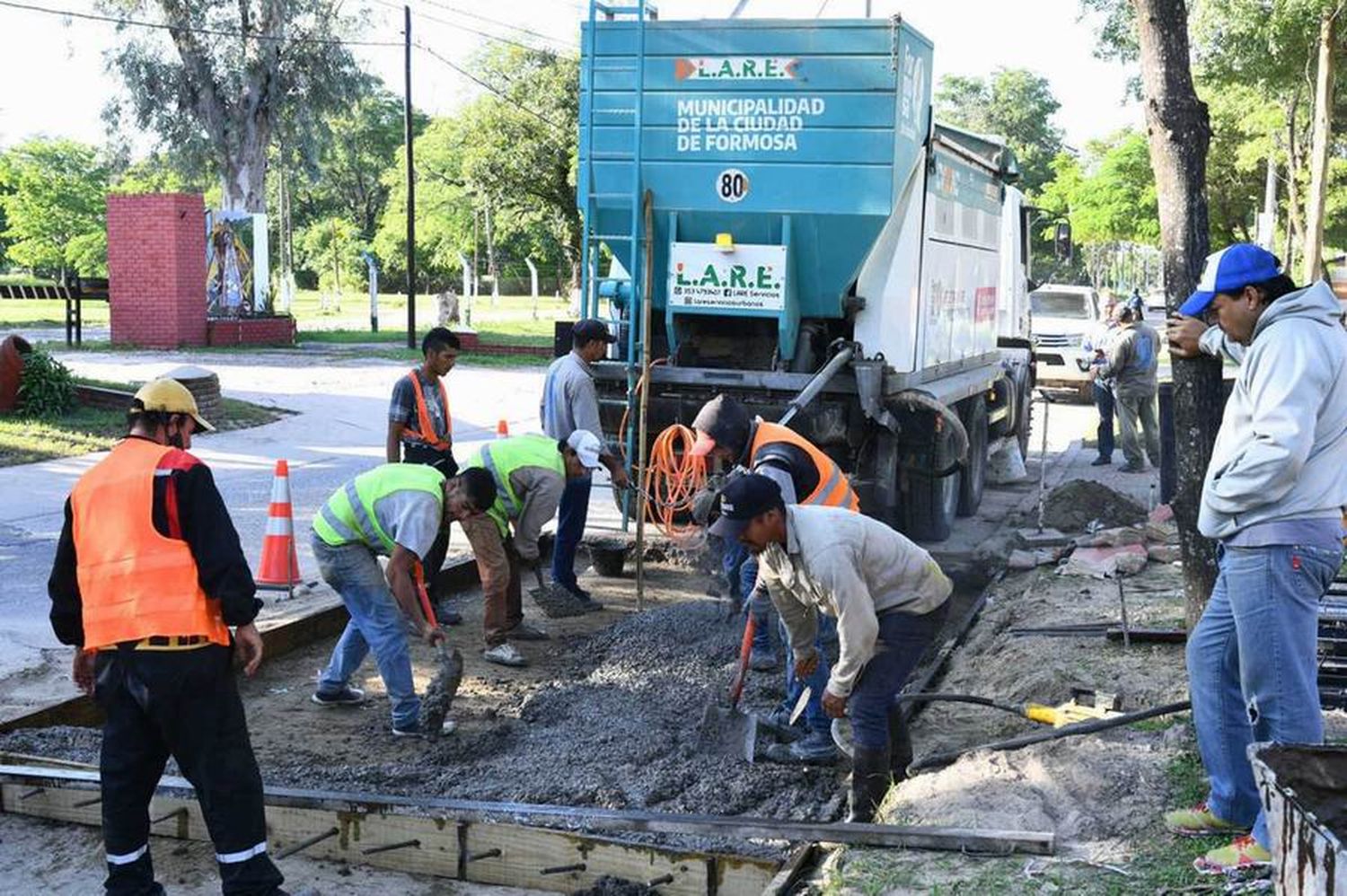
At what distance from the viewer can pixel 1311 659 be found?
12.5 ft

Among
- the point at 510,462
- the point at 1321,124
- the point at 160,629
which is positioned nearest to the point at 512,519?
the point at 510,462

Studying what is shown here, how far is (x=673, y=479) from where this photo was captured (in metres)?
8.91

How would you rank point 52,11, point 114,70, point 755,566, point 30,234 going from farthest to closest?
point 30,234
point 114,70
point 52,11
point 755,566

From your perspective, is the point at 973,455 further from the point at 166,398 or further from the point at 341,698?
the point at 166,398

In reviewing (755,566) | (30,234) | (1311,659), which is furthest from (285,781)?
(30,234)

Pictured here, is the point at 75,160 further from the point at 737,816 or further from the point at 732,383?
the point at 737,816

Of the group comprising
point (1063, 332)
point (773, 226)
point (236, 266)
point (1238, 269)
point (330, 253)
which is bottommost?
point (1063, 332)

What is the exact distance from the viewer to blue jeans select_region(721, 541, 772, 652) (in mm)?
6566

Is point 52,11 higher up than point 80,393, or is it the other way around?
point 52,11

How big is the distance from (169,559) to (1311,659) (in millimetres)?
3342

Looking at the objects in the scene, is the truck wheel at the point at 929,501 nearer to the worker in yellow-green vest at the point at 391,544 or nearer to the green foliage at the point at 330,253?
the worker in yellow-green vest at the point at 391,544

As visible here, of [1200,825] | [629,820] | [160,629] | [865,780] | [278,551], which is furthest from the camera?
[278,551]

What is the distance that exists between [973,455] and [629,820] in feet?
26.2

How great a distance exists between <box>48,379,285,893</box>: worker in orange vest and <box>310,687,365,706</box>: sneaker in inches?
85.7
